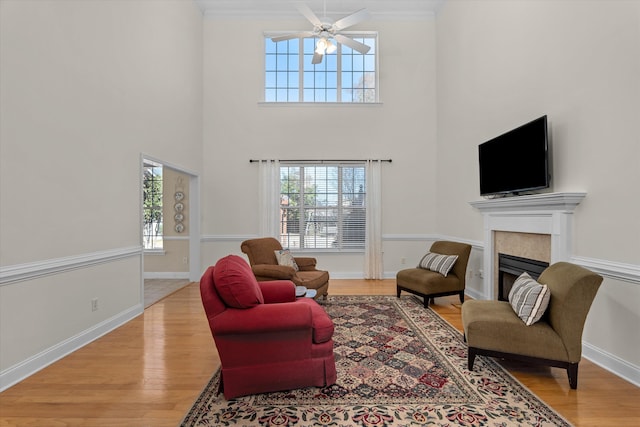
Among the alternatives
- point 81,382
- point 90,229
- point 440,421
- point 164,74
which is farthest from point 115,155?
point 440,421

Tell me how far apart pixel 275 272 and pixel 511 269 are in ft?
9.67

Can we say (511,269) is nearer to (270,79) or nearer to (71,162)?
(71,162)

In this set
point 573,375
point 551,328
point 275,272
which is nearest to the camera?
point 573,375

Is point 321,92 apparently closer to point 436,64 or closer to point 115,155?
point 436,64

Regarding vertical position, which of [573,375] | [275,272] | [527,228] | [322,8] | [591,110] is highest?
[322,8]

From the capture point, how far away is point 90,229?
3.45m

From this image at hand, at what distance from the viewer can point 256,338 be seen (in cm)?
231

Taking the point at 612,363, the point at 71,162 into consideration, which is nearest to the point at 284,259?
the point at 71,162

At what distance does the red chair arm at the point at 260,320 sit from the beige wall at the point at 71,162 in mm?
1749

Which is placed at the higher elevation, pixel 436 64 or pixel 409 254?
pixel 436 64

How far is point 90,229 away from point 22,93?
4.52ft

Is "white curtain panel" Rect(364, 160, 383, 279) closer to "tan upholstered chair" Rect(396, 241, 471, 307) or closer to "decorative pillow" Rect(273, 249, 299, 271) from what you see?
"tan upholstered chair" Rect(396, 241, 471, 307)

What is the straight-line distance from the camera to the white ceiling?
6293 millimetres

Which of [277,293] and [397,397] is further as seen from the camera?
[277,293]
